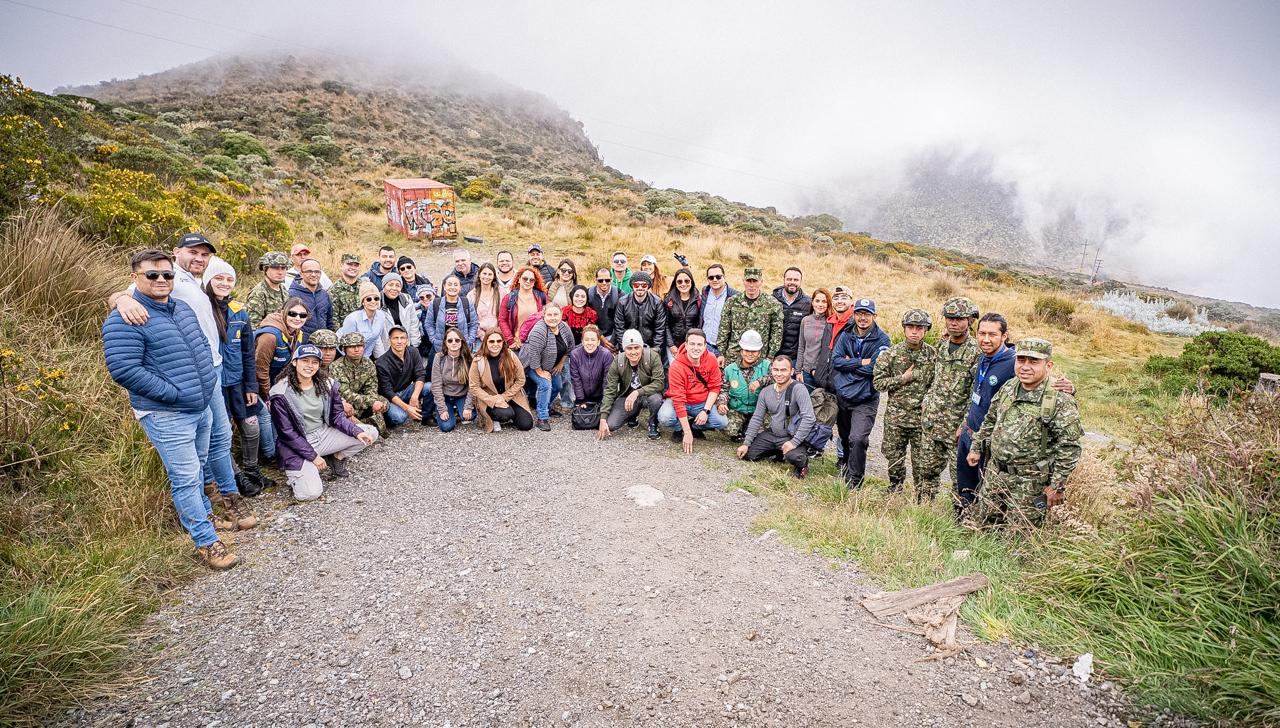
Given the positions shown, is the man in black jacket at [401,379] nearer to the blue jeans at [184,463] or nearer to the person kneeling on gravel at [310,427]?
the person kneeling on gravel at [310,427]

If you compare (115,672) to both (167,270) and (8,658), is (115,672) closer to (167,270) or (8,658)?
(8,658)

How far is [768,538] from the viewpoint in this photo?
15.9ft

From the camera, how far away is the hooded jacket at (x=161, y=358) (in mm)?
3656

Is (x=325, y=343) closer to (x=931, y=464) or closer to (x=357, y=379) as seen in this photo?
(x=357, y=379)

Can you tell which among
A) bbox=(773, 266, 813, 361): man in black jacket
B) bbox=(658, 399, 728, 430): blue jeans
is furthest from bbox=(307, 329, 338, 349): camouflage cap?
bbox=(773, 266, 813, 361): man in black jacket

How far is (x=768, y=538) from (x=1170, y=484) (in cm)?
272

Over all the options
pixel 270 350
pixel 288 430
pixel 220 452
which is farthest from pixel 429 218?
pixel 220 452

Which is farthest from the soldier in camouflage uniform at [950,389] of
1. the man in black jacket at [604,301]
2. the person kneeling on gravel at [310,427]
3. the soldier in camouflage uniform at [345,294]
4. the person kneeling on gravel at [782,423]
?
the soldier in camouflage uniform at [345,294]

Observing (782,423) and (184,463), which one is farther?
(782,423)

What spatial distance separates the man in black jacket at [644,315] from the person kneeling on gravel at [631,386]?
442 millimetres

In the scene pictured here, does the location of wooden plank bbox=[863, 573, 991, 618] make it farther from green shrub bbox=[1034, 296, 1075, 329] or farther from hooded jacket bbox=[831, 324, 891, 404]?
green shrub bbox=[1034, 296, 1075, 329]

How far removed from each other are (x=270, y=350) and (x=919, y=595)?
619cm

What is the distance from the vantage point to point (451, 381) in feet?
23.8

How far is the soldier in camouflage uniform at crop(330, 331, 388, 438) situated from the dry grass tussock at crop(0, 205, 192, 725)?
6.07 ft
